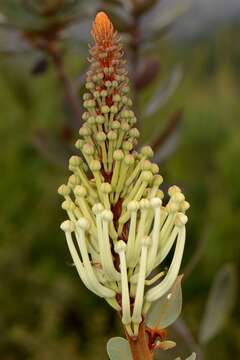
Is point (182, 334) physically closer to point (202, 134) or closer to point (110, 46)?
point (110, 46)

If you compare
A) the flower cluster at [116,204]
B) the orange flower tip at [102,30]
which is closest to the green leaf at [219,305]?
the flower cluster at [116,204]

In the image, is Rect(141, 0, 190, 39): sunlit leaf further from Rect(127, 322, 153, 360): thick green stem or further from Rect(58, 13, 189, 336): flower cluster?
Rect(127, 322, 153, 360): thick green stem

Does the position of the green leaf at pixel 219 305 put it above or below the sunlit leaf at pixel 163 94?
below

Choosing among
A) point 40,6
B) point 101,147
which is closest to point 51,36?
point 40,6

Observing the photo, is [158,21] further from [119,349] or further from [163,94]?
[119,349]

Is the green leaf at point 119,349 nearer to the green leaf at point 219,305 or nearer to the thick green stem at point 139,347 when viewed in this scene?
the thick green stem at point 139,347

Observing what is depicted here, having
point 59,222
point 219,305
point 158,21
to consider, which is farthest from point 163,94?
point 59,222
